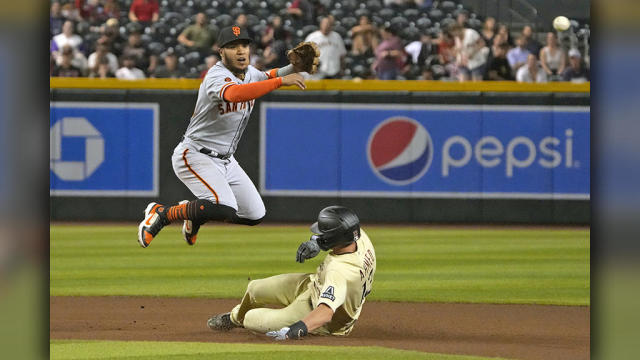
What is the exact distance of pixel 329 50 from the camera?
53.3 feet

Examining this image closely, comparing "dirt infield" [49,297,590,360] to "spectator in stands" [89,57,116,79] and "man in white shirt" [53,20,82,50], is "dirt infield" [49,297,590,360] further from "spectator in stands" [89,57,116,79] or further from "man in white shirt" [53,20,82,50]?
"man in white shirt" [53,20,82,50]

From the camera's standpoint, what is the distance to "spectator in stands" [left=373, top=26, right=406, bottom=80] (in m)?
16.2

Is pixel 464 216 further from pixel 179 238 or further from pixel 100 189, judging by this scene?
pixel 100 189

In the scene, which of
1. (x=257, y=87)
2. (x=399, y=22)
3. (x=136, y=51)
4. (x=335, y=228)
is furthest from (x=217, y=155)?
(x=399, y=22)

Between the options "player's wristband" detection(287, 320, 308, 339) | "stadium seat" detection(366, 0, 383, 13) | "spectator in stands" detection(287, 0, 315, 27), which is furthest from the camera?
"stadium seat" detection(366, 0, 383, 13)

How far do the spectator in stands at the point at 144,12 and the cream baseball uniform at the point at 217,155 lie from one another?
1149 centimetres

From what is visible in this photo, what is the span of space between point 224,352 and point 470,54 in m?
11.4

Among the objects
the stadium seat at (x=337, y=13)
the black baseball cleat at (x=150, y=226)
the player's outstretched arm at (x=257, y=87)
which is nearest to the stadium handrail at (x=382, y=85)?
the stadium seat at (x=337, y=13)

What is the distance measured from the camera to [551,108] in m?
15.5

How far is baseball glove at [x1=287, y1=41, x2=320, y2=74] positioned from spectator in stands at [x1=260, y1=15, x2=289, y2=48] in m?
10.6

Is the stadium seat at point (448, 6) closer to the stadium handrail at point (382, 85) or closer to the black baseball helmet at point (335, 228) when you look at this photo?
the stadium handrail at point (382, 85)

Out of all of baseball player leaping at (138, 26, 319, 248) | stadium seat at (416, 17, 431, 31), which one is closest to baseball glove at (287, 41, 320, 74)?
baseball player leaping at (138, 26, 319, 248)

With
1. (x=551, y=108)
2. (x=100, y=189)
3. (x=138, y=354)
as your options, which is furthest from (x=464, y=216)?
(x=138, y=354)
